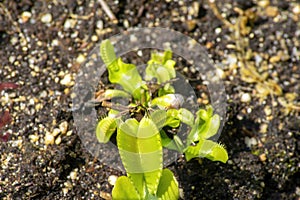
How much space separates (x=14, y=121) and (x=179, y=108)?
0.67 meters

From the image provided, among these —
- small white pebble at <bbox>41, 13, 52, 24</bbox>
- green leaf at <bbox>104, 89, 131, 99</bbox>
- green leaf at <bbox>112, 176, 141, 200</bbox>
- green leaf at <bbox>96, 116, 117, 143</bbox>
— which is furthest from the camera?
small white pebble at <bbox>41, 13, 52, 24</bbox>

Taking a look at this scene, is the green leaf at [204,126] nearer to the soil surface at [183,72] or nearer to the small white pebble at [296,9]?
the soil surface at [183,72]

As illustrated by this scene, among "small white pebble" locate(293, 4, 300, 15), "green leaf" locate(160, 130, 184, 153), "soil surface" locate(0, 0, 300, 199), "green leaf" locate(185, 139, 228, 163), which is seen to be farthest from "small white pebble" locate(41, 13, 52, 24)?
"small white pebble" locate(293, 4, 300, 15)

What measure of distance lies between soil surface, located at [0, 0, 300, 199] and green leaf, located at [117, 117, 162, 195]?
29cm

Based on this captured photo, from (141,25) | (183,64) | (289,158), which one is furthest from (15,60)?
(289,158)

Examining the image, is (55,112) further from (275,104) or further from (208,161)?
(275,104)

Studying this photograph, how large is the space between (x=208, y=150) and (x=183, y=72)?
570 mm

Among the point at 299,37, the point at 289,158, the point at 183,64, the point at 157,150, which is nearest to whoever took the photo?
the point at 157,150

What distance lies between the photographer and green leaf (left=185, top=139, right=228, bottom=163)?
1618 mm

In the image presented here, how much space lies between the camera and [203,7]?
2336 millimetres

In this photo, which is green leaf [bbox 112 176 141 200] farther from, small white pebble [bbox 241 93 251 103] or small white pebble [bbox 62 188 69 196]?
small white pebble [bbox 241 93 251 103]

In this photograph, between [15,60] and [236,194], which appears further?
[15,60]

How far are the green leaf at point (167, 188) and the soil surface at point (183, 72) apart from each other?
0.83 feet

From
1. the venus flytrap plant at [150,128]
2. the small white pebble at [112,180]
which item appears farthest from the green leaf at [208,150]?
the small white pebble at [112,180]
